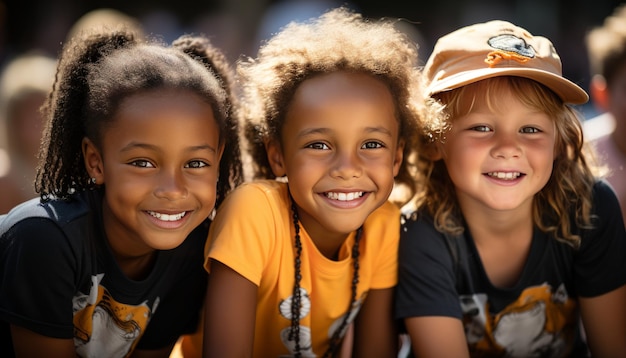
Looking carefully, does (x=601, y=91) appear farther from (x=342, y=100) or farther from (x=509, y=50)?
(x=342, y=100)

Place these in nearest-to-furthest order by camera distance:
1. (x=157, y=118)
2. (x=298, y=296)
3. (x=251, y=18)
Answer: (x=157, y=118) → (x=298, y=296) → (x=251, y=18)

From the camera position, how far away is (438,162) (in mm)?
2555

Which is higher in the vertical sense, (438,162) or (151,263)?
(438,162)

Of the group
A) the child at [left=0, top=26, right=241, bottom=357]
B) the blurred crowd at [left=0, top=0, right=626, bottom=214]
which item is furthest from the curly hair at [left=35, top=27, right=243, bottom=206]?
the blurred crowd at [left=0, top=0, right=626, bottom=214]

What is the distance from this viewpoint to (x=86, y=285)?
6.98 feet

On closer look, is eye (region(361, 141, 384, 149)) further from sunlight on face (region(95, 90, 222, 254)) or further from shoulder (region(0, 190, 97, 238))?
shoulder (region(0, 190, 97, 238))

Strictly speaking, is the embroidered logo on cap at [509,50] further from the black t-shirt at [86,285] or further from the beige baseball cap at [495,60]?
the black t-shirt at [86,285]

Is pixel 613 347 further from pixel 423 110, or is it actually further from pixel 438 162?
pixel 423 110

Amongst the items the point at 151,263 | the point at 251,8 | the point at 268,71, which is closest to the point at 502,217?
the point at 268,71

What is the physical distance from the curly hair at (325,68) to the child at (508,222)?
84 millimetres

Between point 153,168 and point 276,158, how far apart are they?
440mm

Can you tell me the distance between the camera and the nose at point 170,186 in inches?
81.6

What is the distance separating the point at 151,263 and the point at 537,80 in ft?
4.53

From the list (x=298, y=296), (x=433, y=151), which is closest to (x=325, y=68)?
(x=433, y=151)
